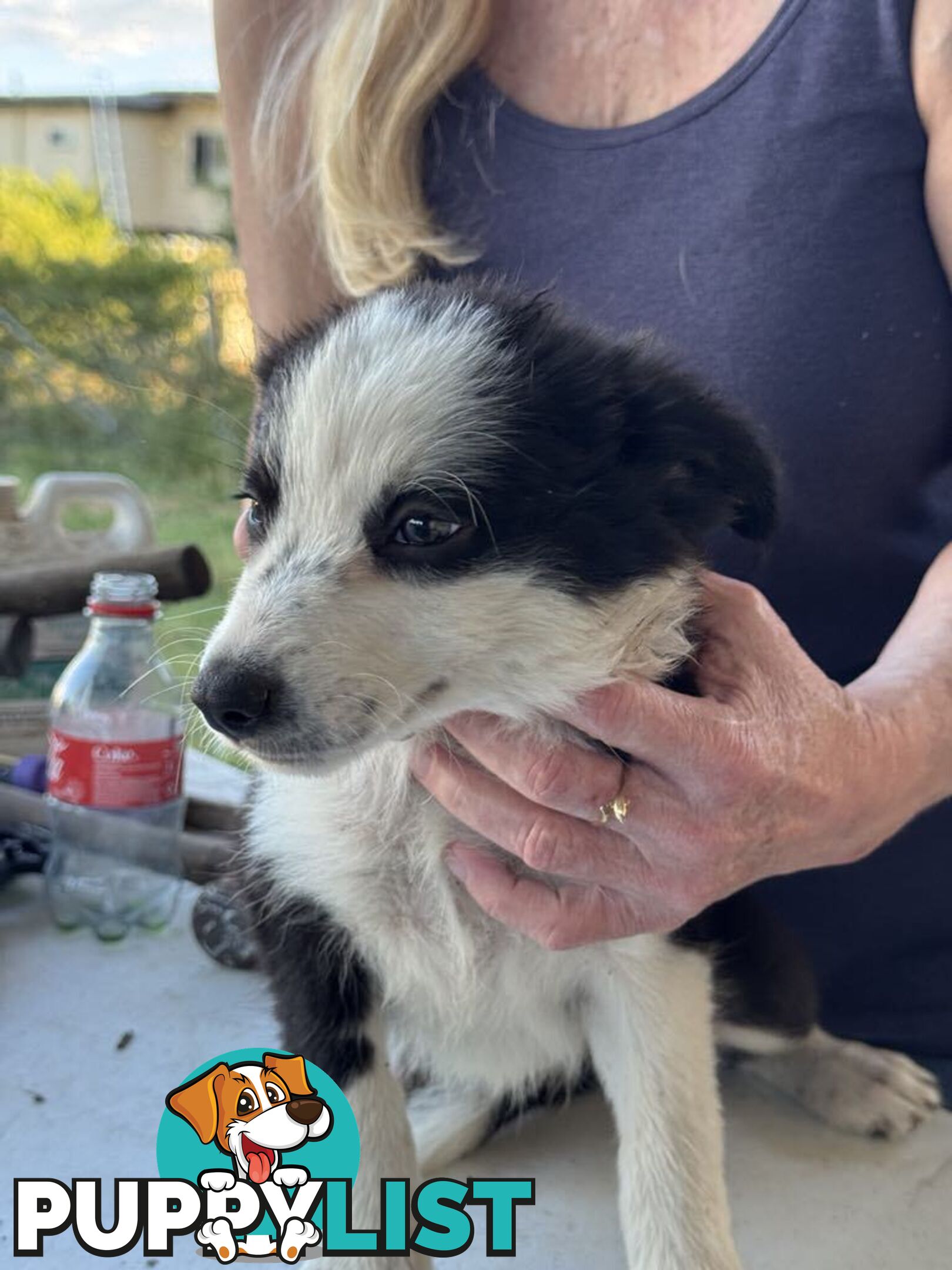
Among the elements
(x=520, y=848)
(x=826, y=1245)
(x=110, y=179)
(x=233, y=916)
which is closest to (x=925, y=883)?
(x=826, y=1245)

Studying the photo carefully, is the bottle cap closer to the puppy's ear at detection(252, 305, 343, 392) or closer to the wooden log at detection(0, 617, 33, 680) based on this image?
the wooden log at detection(0, 617, 33, 680)

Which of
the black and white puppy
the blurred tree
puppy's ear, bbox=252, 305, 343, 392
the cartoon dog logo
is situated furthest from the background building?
the cartoon dog logo

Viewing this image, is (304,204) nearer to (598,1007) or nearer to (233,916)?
(233,916)

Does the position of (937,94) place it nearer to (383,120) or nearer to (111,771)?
(383,120)

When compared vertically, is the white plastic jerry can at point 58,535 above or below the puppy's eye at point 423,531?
below

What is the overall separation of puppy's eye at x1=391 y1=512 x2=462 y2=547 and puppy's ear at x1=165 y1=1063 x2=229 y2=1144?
0.39m

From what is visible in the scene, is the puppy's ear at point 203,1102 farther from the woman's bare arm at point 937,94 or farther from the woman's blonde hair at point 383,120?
the woman's bare arm at point 937,94

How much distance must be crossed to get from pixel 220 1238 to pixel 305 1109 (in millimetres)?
157

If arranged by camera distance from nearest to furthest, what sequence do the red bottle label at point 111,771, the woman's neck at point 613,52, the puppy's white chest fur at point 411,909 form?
the puppy's white chest fur at point 411,909 → the woman's neck at point 613,52 → the red bottle label at point 111,771

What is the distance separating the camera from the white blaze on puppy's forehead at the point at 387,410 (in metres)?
0.91

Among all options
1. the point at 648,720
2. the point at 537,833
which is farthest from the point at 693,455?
the point at 537,833

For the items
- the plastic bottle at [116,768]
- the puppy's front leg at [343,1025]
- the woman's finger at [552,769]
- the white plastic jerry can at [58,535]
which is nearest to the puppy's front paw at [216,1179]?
the puppy's front leg at [343,1025]

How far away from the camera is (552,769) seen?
0.94m

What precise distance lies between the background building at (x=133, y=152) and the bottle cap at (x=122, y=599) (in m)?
1.81
